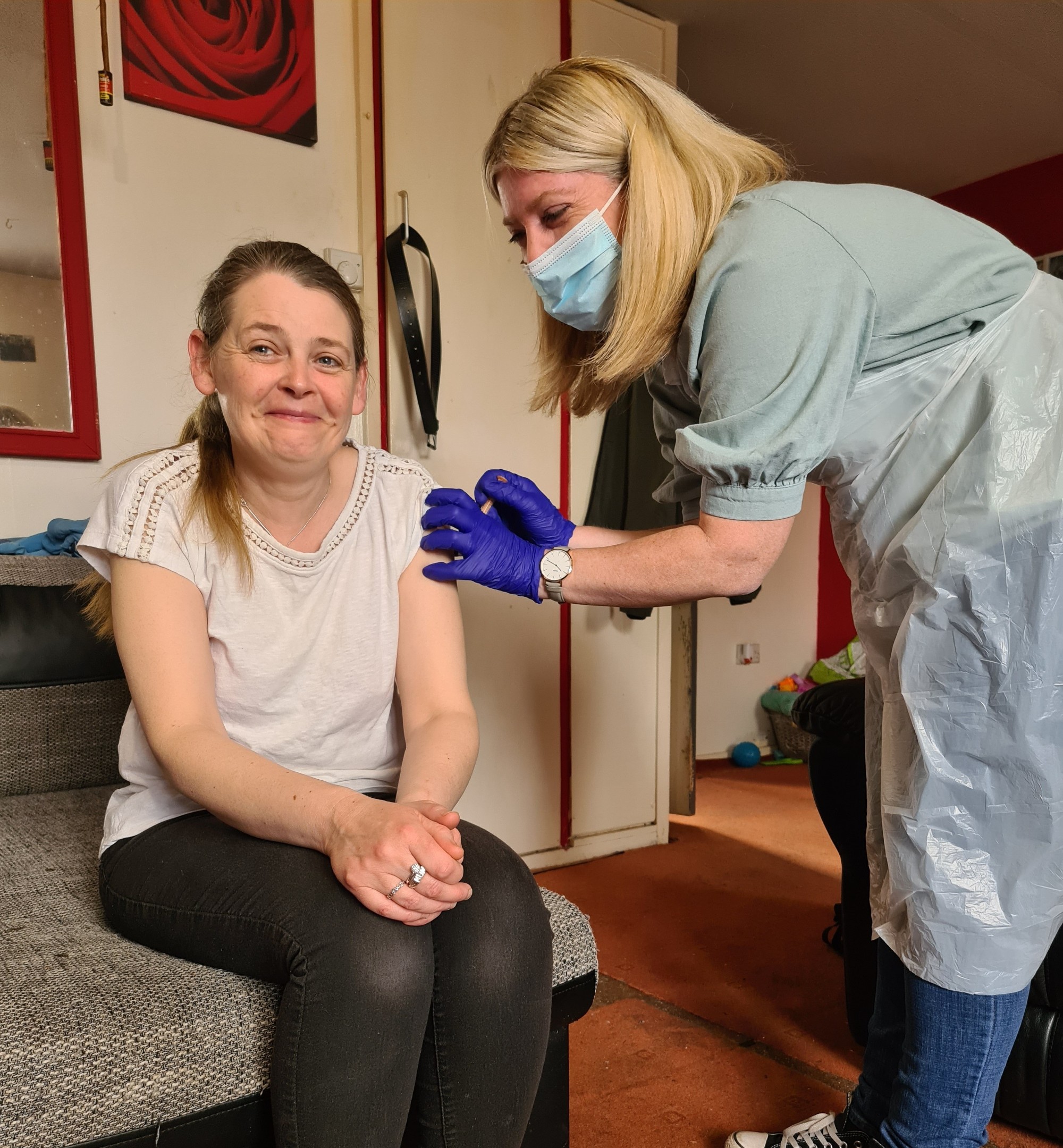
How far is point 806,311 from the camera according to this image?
0.94 metres

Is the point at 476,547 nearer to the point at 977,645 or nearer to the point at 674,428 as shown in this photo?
the point at 674,428

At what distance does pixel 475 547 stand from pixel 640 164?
1.62 feet

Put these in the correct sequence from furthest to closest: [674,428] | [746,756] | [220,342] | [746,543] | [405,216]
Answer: [746,756], [405,216], [674,428], [220,342], [746,543]

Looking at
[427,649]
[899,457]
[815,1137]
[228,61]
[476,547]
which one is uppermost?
[228,61]

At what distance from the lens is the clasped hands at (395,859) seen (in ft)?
2.73

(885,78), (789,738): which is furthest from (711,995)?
(885,78)

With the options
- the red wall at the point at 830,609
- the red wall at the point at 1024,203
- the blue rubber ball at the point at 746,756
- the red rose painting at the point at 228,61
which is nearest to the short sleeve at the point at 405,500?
the red rose painting at the point at 228,61

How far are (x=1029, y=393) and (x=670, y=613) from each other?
1809 millimetres

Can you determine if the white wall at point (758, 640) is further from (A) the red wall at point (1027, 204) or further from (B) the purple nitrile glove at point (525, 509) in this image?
(B) the purple nitrile glove at point (525, 509)

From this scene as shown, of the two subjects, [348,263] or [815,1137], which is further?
[348,263]

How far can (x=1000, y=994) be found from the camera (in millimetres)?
986

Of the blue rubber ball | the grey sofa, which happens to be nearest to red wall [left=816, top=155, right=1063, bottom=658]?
the blue rubber ball

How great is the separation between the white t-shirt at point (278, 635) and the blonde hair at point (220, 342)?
15 mm

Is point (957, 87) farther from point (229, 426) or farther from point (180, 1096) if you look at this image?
point (180, 1096)
